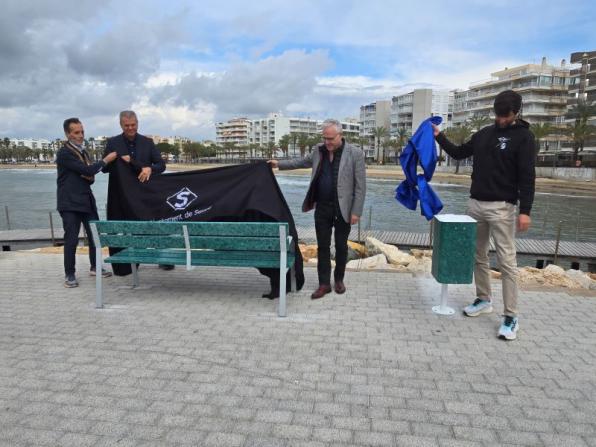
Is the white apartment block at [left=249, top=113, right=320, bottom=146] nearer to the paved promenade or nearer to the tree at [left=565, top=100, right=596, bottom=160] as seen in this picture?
the tree at [left=565, top=100, right=596, bottom=160]

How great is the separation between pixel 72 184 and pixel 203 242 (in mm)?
2237

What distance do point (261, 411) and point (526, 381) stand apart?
199 cm

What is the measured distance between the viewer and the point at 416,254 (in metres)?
11.7

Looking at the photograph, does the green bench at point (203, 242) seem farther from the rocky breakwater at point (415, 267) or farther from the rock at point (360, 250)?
the rock at point (360, 250)

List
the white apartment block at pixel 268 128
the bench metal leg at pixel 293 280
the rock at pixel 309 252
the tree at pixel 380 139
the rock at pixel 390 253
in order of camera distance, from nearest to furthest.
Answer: the bench metal leg at pixel 293 280 → the rock at pixel 309 252 → the rock at pixel 390 253 → the tree at pixel 380 139 → the white apartment block at pixel 268 128

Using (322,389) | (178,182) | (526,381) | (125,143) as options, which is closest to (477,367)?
(526,381)

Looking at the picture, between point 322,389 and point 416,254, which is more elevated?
point 322,389

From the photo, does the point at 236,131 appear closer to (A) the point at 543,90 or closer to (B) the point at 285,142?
(B) the point at 285,142

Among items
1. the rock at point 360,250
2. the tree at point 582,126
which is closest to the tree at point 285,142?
the tree at point 582,126

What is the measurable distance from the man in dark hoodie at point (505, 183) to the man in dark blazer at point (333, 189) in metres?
1.24

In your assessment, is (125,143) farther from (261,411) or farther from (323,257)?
Answer: (261,411)

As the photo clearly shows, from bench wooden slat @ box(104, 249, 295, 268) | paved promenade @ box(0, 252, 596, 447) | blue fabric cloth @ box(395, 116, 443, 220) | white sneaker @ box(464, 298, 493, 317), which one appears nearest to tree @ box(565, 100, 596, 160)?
paved promenade @ box(0, 252, 596, 447)

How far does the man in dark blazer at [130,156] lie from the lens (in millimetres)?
5598

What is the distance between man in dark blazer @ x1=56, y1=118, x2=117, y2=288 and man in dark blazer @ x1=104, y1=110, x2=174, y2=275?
0.75ft
